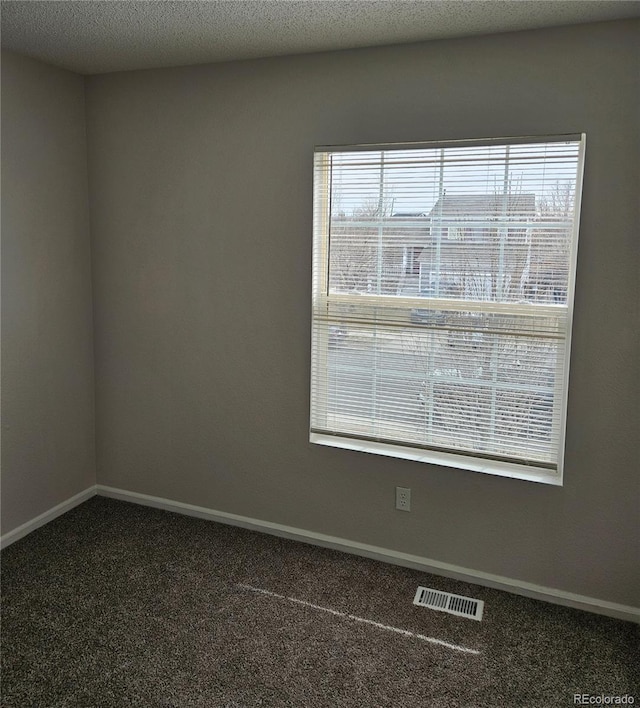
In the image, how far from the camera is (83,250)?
3.40 m

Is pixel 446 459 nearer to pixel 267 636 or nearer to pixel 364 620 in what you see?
pixel 364 620

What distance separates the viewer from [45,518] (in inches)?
129

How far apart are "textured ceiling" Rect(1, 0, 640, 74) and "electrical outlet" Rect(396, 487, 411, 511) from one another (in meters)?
1.99

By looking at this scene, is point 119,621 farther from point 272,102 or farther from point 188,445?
point 272,102

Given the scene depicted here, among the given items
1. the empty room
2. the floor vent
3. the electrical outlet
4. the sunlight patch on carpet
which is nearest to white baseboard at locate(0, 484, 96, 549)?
the empty room

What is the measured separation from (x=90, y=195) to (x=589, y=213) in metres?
2.56

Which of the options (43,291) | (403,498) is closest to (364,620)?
(403,498)

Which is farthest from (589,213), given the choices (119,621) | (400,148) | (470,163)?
(119,621)

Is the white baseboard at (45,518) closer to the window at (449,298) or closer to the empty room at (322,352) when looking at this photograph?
the empty room at (322,352)

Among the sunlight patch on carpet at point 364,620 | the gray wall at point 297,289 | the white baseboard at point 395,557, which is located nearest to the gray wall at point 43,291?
the gray wall at point 297,289

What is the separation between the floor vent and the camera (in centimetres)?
256

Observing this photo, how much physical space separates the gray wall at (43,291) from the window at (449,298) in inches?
55.4

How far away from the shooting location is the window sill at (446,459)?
2615 millimetres

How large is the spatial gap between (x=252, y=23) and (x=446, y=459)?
2.02 metres
